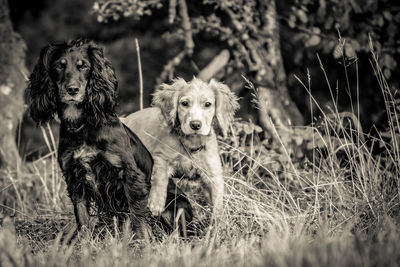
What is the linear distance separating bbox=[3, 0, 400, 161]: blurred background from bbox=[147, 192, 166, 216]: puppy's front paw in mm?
1037

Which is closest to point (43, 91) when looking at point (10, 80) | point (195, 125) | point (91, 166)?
point (91, 166)


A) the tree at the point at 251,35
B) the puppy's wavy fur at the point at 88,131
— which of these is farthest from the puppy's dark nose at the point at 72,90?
the tree at the point at 251,35

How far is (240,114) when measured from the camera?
5965mm

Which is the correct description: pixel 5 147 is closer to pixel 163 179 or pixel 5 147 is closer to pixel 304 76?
pixel 163 179

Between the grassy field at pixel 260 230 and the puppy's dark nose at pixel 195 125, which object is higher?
the puppy's dark nose at pixel 195 125

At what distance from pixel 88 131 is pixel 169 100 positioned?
2.37 ft

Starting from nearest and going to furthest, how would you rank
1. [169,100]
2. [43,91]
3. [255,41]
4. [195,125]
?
[43,91] → [195,125] → [169,100] → [255,41]

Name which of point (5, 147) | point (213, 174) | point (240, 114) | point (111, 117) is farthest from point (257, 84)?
point (5, 147)

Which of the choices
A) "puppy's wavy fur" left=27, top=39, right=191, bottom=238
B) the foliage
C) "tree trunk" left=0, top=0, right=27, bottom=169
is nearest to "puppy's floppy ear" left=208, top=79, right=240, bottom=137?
"puppy's wavy fur" left=27, top=39, right=191, bottom=238

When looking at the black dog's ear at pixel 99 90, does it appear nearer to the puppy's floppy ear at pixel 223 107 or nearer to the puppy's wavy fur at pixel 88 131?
the puppy's wavy fur at pixel 88 131

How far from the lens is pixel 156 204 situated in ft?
11.1

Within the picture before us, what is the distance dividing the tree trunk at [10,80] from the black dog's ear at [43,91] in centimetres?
221

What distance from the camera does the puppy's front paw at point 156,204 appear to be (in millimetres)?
3379

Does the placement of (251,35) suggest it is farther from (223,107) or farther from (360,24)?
(223,107)
